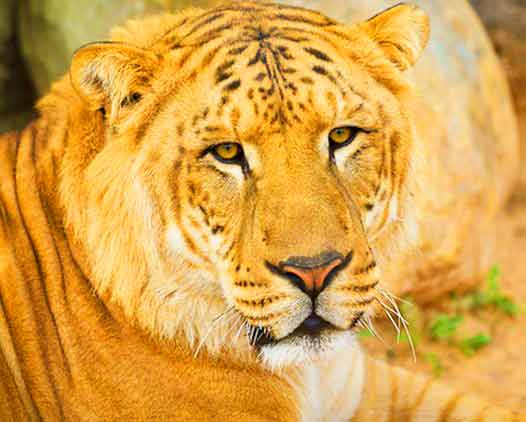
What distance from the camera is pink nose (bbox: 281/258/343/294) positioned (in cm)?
249

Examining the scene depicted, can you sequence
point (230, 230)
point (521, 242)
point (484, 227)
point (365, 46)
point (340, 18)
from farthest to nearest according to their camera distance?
1. point (521, 242)
2. point (484, 227)
3. point (340, 18)
4. point (365, 46)
5. point (230, 230)

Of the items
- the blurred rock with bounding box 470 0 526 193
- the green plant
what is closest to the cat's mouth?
the green plant

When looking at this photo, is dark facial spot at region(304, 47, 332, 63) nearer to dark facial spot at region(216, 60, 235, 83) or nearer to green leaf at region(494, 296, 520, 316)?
dark facial spot at region(216, 60, 235, 83)

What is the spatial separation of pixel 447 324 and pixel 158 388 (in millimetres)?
2411

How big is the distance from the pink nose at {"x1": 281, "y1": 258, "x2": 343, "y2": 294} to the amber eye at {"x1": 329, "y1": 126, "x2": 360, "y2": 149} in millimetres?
443

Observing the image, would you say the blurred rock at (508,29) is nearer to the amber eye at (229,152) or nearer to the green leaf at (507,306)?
the green leaf at (507,306)

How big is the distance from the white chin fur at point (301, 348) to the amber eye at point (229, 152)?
0.56 metres

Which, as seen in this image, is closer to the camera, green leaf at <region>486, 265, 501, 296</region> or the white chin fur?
the white chin fur

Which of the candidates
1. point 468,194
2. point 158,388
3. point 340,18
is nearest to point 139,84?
point 158,388

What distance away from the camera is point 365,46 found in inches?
120

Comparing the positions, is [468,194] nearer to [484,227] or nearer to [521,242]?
[484,227]

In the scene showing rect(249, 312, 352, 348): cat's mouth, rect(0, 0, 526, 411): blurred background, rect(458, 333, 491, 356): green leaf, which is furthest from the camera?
rect(458, 333, 491, 356): green leaf

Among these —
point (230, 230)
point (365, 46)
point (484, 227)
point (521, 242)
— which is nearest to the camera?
point (230, 230)

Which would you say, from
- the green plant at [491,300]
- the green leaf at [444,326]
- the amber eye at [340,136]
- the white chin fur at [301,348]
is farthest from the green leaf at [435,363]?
the amber eye at [340,136]
